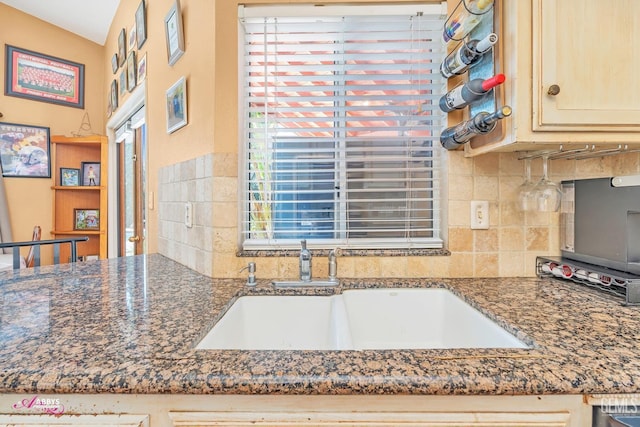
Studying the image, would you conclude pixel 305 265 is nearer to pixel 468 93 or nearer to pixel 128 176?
pixel 468 93

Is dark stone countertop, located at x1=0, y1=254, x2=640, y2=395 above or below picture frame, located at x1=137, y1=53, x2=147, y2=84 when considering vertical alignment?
below

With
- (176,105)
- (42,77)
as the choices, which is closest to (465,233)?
(176,105)

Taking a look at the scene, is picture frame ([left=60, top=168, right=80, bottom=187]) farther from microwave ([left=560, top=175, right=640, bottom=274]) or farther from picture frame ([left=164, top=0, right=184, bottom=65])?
microwave ([left=560, top=175, right=640, bottom=274])

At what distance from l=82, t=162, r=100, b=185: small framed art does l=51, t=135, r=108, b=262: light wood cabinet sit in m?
0.02

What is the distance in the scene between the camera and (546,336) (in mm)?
775

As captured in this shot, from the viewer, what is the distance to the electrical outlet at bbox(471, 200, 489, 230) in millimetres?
1320

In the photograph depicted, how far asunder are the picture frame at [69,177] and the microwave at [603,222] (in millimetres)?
3994

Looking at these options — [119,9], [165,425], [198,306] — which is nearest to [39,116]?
[119,9]

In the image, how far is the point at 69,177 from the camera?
3281 millimetres

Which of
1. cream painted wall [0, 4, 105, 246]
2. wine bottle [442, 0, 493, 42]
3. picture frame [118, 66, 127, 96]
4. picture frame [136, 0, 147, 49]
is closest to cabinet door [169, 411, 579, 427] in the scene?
wine bottle [442, 0, 493, 42]

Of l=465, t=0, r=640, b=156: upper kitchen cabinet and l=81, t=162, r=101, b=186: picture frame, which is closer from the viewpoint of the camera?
l=465, t=0, r=640, b=156: upper kitchen cabinet

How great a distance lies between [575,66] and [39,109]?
4.09 meters

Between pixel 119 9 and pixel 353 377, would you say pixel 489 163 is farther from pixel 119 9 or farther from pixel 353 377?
pixel 119 9

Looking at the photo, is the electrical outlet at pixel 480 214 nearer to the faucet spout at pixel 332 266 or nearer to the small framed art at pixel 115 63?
the faucet spout at pixel 332 266
